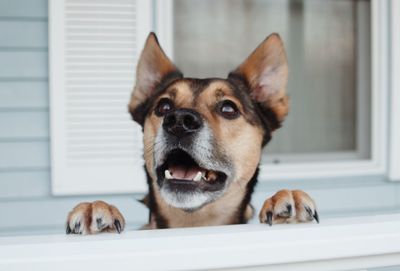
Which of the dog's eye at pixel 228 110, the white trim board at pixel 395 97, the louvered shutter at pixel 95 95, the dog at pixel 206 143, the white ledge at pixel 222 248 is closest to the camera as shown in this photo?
the white ledge at pixel 222 248

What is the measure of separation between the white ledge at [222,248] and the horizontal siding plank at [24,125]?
1.89 meters

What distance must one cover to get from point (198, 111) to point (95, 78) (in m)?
1.58

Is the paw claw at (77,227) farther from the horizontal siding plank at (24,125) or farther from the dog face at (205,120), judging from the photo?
the horizontal siding plank at (24,125)

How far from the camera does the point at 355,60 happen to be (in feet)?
13.4

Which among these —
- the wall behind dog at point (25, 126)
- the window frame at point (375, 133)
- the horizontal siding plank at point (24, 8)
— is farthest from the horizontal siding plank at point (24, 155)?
the window frame at point (375, 133)

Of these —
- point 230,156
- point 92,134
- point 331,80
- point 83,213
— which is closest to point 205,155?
point 230,156

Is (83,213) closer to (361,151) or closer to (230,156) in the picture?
(230,156)

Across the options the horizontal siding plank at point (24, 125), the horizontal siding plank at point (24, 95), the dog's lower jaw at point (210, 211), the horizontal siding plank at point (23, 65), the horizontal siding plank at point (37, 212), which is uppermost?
the horizontal siding plank at point (23, 65)

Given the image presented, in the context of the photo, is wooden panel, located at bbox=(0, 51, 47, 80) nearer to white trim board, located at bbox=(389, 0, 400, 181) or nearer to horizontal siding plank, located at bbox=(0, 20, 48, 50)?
horizontal siding plank, located at bbox=(0, 20, 48, 50)

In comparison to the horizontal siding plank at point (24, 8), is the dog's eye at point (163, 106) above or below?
below

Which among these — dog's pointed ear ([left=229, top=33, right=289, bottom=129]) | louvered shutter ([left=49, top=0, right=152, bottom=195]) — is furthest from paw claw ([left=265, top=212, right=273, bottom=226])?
louvered shutter ([left=49, top=0, right=152, bottom=195])

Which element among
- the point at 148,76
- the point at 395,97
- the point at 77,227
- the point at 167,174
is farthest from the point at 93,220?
the point at 395,97

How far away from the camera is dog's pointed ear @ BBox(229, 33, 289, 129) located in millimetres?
1794

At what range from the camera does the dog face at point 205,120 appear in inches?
60.6
